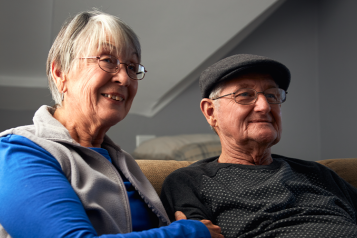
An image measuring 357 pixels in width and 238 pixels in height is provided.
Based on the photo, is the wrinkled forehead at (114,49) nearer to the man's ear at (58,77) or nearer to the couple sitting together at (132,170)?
the couple sitting together at (132,170)

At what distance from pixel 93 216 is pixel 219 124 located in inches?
29.1

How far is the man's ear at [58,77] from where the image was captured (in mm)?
A: 1078

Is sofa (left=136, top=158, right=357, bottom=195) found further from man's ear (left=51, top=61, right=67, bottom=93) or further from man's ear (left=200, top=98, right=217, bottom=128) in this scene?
man's ear (left=51, top=61, right=67, bottom=93)

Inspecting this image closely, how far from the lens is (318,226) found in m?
1.05

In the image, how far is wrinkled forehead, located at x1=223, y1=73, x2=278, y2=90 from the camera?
135 centimetres

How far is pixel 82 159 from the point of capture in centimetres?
93

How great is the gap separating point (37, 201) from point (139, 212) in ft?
1.30

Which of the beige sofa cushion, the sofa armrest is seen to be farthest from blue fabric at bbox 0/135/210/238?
the beige sofa cushion

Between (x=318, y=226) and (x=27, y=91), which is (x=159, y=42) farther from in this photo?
(x=318, y=226)

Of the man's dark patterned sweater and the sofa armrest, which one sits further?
the sofa armrest

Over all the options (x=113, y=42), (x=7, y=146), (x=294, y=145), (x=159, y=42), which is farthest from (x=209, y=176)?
(x=294, y=145)

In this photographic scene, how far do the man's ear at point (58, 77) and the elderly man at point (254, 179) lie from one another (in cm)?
55

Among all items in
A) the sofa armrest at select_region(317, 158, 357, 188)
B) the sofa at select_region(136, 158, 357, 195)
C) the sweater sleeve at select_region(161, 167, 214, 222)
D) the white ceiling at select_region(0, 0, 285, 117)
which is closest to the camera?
the sweater sleeve at select_region(161, 167, 214, 222)

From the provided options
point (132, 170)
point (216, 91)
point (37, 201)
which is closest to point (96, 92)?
point (132, 170)
